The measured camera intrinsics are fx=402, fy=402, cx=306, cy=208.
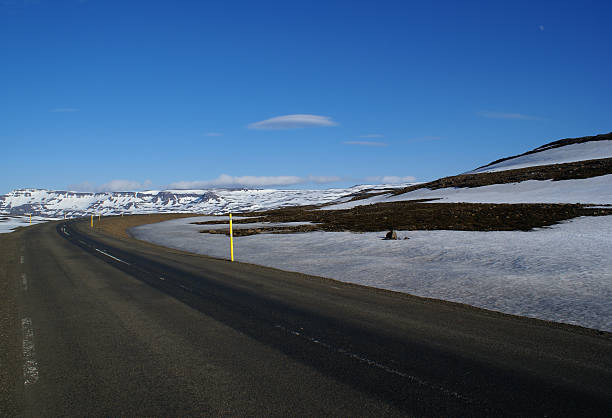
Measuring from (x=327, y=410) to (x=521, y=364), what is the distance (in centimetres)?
302

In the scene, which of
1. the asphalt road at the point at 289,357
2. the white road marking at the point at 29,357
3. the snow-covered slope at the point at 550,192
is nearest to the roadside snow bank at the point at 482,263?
the asphalt road at the point at 289,357

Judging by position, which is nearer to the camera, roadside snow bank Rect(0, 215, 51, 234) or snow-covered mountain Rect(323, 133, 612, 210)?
snow-covered mountain Rect(323, 133, 612, 210)

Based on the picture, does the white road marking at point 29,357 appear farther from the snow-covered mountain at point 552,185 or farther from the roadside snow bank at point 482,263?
the snow-covered mountain at point 552,185

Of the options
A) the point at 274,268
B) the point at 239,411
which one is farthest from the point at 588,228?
the point at 239,411

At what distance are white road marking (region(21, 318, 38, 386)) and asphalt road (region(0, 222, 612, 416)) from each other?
2 centimetres

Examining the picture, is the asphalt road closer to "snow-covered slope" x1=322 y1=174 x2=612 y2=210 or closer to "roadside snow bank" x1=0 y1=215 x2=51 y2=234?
"snow-covered slope" x1=322 y1=174 x2=612 y2=210

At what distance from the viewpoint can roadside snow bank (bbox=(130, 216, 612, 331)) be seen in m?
9.26

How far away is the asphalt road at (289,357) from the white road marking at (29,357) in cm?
2

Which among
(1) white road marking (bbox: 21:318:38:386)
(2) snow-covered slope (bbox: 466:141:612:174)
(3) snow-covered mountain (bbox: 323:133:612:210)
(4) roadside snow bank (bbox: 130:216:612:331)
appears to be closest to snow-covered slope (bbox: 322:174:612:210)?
(3) snow-covered mountain (bbox: 323:133:612:210)

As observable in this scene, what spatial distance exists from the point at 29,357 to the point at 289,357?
158 inches

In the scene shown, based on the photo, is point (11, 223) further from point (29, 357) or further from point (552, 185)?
point (552, 185)

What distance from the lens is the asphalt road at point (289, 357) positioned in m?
4.52

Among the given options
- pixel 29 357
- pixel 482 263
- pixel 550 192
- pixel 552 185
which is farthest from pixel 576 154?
pixel 29 357

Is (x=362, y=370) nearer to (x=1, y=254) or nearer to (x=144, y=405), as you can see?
→ (x=144, y=405)
